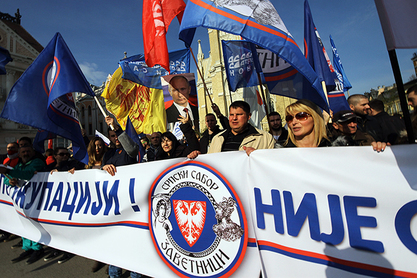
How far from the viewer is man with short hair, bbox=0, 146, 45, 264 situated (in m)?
3.55

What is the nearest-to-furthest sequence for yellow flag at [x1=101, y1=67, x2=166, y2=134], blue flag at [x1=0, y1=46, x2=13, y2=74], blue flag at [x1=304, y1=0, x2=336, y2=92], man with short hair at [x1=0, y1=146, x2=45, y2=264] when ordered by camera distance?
man with short hair at [x1=0, y1=146, x2=45, y2=264] → blue flag at [x1=304, y1=0, x2=336, y2=92] → blue flag at [x1=0, y1=46, x2=13, y2=74] → yellow flag at [x1=101, y1=67, x2=166, y2=134]

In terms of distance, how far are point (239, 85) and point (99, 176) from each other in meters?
3.74

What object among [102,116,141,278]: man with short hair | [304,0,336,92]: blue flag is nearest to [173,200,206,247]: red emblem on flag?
[102,116,141,278]: man with short hair

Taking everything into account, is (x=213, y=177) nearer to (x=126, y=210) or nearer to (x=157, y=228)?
(x=157, y=228)

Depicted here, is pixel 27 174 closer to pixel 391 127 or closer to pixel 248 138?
pixel 248 138

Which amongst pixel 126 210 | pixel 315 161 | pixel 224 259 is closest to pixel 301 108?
pixel 315 161

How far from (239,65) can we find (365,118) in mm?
3025

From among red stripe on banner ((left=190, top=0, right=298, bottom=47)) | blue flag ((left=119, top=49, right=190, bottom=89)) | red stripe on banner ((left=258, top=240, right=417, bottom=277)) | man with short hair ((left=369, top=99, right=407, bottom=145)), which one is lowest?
red stripe on banner ((left=258, top=240, right=417, bottom=277))

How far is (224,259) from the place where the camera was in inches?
74.4

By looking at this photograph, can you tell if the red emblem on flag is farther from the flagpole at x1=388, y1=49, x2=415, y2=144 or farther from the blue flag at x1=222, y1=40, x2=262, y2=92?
the blue flag at x1=222, y1=40, x2=262, y2=92

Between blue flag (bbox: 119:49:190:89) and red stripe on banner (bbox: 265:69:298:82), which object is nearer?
red stripe on banner (bbox: 265:69:298:82)

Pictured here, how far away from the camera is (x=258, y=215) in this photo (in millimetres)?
1804

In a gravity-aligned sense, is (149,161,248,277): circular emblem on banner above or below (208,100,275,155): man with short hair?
below

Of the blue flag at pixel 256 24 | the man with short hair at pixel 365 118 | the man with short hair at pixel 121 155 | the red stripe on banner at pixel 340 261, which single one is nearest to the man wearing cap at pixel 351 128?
the man with short hair at pixel 365 118
